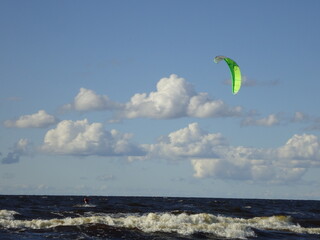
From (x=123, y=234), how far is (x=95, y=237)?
5.80 feet

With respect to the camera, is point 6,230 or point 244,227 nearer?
point 6,230

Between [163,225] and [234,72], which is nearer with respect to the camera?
[163,225]

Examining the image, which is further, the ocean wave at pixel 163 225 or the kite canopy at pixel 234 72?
the kite canopy at pixel 234 72

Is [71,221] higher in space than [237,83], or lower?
lower

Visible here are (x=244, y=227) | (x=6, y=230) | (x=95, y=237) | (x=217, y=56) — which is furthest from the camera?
(x=217, y=56)

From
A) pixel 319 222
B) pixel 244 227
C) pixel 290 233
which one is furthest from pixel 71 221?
pixel 319 222

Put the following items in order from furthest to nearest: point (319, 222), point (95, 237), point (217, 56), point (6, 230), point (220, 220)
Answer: point (319, 222)
point (220, 220)
point (217, 56)
point (6, 230)
point (95, 237)

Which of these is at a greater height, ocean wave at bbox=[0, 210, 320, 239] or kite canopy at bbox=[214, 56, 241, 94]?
kite canopy at bbox=[214, 56, 241, 94]

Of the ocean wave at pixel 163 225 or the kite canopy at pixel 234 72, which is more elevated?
the kite canopy at pixel 234 72

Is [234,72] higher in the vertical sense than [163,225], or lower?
higher

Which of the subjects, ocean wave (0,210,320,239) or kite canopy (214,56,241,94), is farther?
kite canopy (214,56,241,94)

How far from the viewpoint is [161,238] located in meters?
25.5

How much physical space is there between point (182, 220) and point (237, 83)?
9.25 meters

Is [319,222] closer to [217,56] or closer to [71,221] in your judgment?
[217,56]
